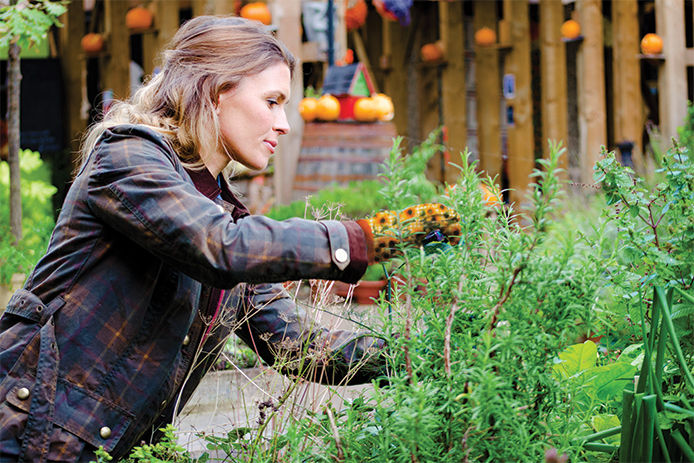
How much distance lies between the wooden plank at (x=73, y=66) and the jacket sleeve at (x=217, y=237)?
6537mm

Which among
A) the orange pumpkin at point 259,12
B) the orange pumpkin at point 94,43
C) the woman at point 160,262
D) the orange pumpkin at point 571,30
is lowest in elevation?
the woman at point 160,262

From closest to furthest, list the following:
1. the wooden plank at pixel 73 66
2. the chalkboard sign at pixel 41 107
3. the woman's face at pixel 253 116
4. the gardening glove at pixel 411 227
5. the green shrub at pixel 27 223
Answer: the gardening glove at pixel 411 227, the woman's face at pixel 253 116, the green shrub at pixel 27 223, the chalkboard sign at pixel 41 107, the wooden plank at pixel 73 66

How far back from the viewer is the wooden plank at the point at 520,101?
7055 mm

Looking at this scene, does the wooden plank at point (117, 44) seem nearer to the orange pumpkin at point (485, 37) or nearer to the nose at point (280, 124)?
the orange pumpkin at point (485, 37)

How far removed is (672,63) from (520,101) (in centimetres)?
129

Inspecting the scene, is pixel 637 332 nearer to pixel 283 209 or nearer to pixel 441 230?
pixel 441 230

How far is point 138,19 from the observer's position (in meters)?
7.10

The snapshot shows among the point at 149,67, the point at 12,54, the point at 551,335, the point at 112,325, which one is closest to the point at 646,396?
the point at 551,335

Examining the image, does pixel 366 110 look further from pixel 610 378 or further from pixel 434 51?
pixel 610 378

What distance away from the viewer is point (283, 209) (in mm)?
4867

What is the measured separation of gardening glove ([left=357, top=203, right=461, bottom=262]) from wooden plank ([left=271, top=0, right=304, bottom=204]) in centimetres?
481

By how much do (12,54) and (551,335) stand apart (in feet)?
10.5

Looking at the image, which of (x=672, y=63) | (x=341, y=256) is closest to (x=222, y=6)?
(x=672, y=63)

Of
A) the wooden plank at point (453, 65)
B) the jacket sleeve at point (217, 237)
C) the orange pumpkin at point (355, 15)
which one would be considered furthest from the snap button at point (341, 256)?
the orange pumpkin at point (355, 15)
